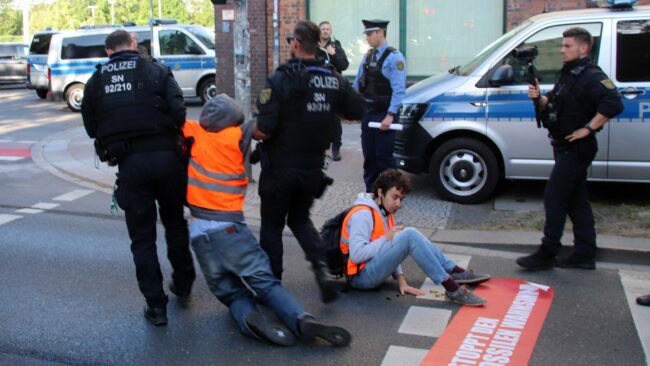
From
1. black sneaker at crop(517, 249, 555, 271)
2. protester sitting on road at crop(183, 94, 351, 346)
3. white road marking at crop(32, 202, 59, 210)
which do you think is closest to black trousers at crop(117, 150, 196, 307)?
protester sitting on road at crop(183, 94, 351, 346)

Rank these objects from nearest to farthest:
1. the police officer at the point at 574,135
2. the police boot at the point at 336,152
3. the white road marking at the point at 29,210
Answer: the police officer at the point at 574,135, the white road marking at the point at 29,210, the police boot at the point at 336,152

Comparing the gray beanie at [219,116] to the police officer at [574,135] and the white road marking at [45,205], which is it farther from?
the white road marking at [45,205]

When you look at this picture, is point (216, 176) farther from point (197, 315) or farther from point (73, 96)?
point (73, 96)

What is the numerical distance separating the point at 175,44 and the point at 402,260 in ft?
49.2

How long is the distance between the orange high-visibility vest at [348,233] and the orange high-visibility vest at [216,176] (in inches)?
37.4

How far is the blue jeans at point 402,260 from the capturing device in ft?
16.7

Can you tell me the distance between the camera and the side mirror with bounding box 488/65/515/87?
24.7 feet

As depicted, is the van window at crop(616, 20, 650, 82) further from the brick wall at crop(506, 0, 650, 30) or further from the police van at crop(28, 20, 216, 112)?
the police van at crop(28, 20, 216, 112)

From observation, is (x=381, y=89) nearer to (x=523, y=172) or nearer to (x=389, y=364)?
(x=523, y=172)

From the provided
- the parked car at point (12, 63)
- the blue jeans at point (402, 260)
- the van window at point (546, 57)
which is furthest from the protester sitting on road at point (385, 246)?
the parked car at point (12, 63)

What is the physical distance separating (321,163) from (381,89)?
9.51ft

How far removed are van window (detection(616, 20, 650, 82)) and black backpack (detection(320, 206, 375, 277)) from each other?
372cm

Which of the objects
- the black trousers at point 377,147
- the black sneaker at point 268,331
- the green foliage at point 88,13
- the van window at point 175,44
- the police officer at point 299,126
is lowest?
the black sneaker at point 268,331

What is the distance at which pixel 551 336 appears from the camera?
4.67 m
